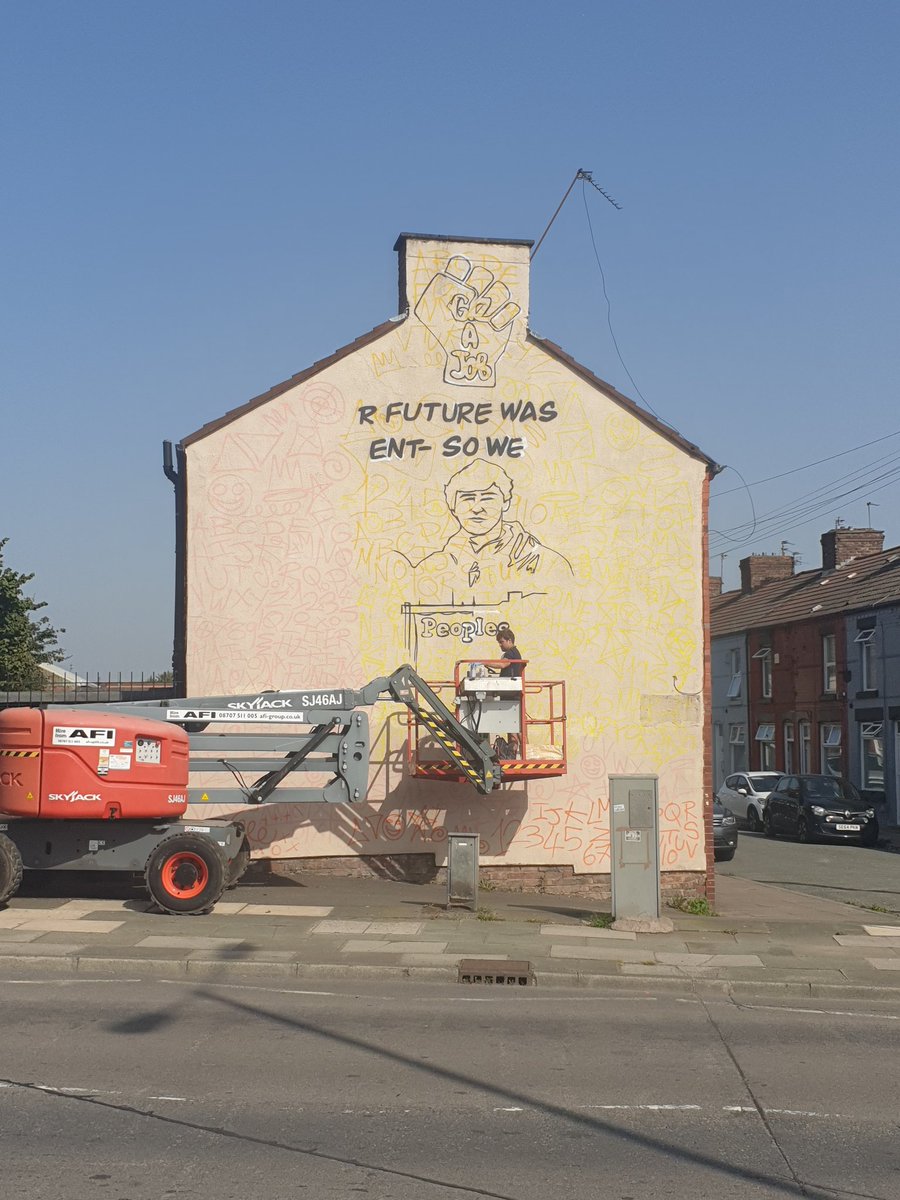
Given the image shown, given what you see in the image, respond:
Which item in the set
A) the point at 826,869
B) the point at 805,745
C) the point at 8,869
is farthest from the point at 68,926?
the point at 805,745

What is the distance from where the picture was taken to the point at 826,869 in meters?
25.8

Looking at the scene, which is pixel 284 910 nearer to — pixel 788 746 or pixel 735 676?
pixel 788 746

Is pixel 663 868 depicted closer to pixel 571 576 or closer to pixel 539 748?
pixel 539 748

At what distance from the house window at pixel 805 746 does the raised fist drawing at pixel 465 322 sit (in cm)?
2886

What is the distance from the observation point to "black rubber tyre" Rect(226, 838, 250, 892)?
15242 mm

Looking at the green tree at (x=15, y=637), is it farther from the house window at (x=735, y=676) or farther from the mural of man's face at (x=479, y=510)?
the house window at (x=735, y=676)

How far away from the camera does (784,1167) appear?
257 inches

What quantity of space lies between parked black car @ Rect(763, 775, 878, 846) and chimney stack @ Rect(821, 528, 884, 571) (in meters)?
12.1

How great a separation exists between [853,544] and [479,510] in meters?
30.6

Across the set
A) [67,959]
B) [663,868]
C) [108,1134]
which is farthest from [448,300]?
[108,1134]

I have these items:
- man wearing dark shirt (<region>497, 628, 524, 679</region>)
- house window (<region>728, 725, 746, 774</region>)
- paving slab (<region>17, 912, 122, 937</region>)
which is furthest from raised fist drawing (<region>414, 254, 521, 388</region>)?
house window (<region>728, 725, 746, 774</region>)

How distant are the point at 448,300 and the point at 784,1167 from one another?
1361 cm

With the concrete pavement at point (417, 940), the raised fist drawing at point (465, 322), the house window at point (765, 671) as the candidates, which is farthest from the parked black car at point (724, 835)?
the house window at point (765, 671)

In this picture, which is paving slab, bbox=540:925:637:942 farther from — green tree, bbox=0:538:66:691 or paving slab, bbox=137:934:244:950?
green tree, bbox=0:538:66:691
